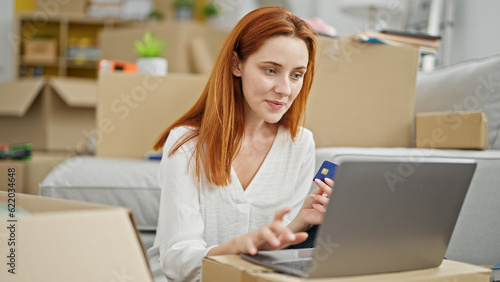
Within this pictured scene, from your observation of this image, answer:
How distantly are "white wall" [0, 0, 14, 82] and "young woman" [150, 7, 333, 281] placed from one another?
4.96 meters

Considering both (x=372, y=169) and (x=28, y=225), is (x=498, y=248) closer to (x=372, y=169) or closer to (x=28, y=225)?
(x=372, y=169)

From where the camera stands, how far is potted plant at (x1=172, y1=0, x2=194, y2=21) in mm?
5348

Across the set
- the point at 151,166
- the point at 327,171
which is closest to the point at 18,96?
the point at 151,166

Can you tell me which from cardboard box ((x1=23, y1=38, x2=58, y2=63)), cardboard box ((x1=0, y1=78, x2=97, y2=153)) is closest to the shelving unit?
cardboard box ((x1=23, y1=38, x2=58, y2=63))

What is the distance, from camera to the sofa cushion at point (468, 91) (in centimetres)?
157

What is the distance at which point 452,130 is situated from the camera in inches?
57.8

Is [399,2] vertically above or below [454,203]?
above

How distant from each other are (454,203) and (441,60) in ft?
6.84

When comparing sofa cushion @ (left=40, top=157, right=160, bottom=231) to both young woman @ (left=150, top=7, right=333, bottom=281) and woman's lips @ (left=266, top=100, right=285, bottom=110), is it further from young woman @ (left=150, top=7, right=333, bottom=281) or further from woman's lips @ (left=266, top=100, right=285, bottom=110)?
woman's lips @ (left=266, top=100, right=285, bottom=110)

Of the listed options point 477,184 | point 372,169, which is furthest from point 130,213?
point 477,184

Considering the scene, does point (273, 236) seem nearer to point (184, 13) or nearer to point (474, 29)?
point (474, 29)

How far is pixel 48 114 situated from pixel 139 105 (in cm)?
141

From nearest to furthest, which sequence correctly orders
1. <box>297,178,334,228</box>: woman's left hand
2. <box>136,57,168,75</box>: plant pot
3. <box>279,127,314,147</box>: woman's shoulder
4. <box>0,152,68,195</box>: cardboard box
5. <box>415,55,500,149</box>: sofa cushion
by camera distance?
<box>297,178,334,228</box>: woman's left hand < <box>279,127,314,147</box>: woman's shoulder < <box>415,55,500,149</box>: sofa cushion < <box>0,152,68,195</box>: cardboard box < <box>136,57,168,75</box>: plant pot

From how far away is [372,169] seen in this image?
0.66 m
